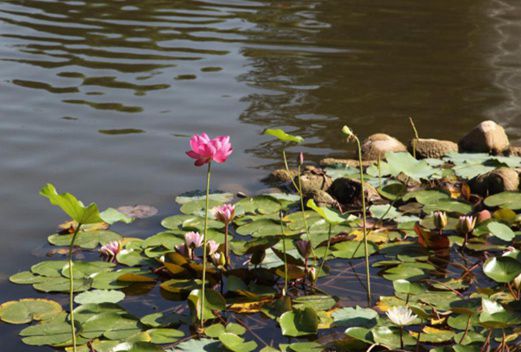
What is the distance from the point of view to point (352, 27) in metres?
5.93

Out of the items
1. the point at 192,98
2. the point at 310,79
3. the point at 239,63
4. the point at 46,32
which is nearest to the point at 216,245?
the point at 192,98

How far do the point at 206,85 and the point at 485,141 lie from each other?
1.67m

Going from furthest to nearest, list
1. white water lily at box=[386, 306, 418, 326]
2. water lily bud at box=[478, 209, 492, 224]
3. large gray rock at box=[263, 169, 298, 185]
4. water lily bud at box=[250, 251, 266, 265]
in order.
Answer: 1. large gray rock at box=[263, 169, 298, 185]
2. water lily bud at box=[478, 209, 492, 224]
3. water lily bud at box=[250, 251, 266, 265]
4. white water lily at box=[386, 306, 418, 326]

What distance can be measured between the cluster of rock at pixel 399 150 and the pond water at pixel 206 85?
0.80ft

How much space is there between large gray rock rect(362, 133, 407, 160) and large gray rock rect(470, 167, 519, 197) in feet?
1.36

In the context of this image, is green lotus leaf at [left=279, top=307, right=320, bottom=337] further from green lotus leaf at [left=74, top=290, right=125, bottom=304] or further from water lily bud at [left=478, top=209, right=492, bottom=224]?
water lily bud at [left=478, top=209, right=492, bottom=224]

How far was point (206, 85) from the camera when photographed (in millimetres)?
4676

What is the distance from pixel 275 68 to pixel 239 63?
0.22 metres

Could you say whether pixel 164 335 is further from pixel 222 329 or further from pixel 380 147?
pixel 380 147

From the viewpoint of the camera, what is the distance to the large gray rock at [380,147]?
11.6ft

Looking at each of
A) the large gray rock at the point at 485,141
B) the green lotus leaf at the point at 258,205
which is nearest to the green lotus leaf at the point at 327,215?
the green lotus leaf at the point at 258,205

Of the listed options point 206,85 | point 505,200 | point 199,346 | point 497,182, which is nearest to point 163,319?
point 199,346

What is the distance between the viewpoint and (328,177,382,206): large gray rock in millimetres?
3146

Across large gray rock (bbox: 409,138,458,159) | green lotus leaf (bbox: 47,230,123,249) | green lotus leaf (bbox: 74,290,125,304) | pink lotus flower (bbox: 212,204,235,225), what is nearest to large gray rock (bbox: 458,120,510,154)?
large gray rock (bbox: 409,138,458,159)
